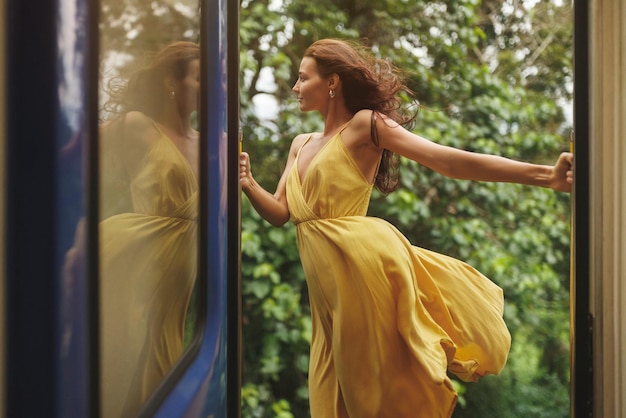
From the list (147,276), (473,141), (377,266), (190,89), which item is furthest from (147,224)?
(473,141)

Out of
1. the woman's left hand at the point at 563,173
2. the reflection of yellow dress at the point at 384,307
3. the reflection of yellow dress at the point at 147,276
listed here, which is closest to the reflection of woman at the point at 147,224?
the reflection of yellow dress at the point at 147,276

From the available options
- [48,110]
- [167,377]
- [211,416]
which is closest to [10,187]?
[48,110]

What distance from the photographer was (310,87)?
72.7 inches

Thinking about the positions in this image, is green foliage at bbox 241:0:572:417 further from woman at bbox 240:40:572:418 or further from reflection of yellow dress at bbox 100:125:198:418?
reflection of yellow dress at bbox 100:125:198:418

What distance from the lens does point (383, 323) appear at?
1793 millimetres

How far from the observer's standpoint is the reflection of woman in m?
0.55

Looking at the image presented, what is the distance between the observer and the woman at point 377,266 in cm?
178

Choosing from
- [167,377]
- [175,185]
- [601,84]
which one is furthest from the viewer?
[601,84]

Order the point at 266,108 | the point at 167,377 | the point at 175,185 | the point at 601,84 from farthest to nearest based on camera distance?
the point at 266,108
the point at 601,84
the point at 175,185
the point at 167,377

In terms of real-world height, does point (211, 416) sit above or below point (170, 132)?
below

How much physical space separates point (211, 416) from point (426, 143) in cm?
96

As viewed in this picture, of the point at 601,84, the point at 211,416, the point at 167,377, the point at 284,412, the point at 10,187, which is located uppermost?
the point at 601,84

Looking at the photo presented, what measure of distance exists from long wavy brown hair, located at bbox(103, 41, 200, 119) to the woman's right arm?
2.43 feet

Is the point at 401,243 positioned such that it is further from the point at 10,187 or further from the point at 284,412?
the point at 10,187
